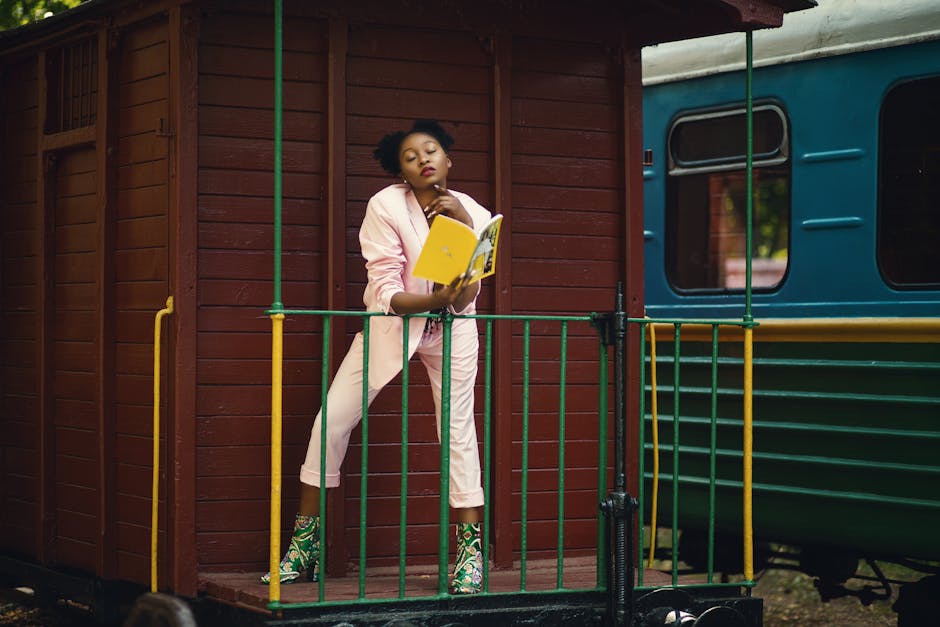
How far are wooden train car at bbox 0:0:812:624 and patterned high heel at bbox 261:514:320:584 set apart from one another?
0.36m

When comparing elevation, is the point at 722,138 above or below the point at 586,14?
below

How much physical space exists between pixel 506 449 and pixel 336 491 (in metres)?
0.81

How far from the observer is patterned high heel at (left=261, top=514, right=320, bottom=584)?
5.53m

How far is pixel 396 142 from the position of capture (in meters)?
5.63

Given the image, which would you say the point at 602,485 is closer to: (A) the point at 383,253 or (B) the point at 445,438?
(B) the point at 445,438

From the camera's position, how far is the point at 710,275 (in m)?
8.35

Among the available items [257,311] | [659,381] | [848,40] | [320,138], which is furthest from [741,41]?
[257,311]

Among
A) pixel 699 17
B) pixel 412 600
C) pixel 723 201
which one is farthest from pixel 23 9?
pixel 412 600

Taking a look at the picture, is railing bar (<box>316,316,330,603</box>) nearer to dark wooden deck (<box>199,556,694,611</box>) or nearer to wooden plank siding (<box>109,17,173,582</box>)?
dark wooden deck (<box>199,556,694,611</box>)

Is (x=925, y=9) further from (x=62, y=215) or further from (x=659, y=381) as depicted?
(x=62, y=215)

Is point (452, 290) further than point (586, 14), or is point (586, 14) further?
point (586, 14)

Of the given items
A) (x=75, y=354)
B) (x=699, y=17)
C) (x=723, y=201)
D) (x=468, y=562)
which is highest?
(x=699, y=17)

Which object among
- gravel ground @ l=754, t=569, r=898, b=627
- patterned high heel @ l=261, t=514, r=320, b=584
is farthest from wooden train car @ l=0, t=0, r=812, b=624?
gravel ground @ l=754, t=569, r=898, b=627

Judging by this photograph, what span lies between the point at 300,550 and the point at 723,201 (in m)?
3.84
